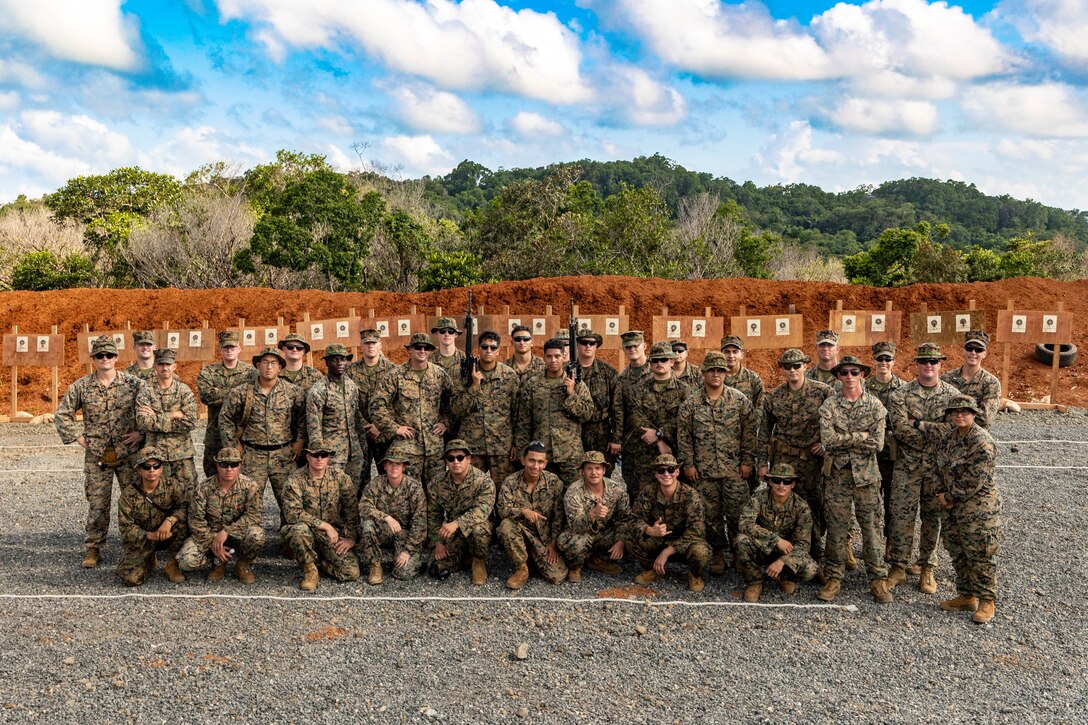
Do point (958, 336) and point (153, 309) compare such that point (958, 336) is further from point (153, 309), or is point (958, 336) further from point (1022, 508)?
point (153, 309)

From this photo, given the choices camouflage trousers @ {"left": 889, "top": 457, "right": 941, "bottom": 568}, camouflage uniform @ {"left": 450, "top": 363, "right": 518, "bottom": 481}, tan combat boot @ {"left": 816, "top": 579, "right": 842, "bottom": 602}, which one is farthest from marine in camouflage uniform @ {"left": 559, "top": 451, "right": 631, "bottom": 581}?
camouflage trousers @ {"left": 889, "top": 457, "right": 941, "bottom": 568}

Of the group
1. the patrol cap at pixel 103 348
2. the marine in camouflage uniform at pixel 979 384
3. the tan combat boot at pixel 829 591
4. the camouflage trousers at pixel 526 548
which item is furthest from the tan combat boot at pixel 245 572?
the marine in camouflage uniform at pixel 979 384

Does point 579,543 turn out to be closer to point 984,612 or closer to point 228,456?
point 228,456

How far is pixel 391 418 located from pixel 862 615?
448 cm

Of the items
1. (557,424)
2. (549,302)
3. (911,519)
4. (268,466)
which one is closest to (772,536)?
(911,519)

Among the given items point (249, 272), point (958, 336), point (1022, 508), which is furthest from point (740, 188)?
point (1022, 508)

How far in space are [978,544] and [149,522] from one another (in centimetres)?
691

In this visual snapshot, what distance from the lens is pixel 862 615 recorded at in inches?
278

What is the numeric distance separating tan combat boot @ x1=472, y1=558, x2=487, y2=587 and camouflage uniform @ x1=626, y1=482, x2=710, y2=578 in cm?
129

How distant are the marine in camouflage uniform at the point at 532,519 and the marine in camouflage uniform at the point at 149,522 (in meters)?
2.85

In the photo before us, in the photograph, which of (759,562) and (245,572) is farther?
(245,572)

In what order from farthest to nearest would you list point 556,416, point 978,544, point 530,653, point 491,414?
point 491,414 → point 556,416 → point 978,544 → point 530,653

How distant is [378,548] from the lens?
804 centimetres

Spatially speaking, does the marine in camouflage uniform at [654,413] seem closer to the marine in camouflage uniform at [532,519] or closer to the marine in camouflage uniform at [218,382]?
the marine in camouflage uniform at [532,519]
